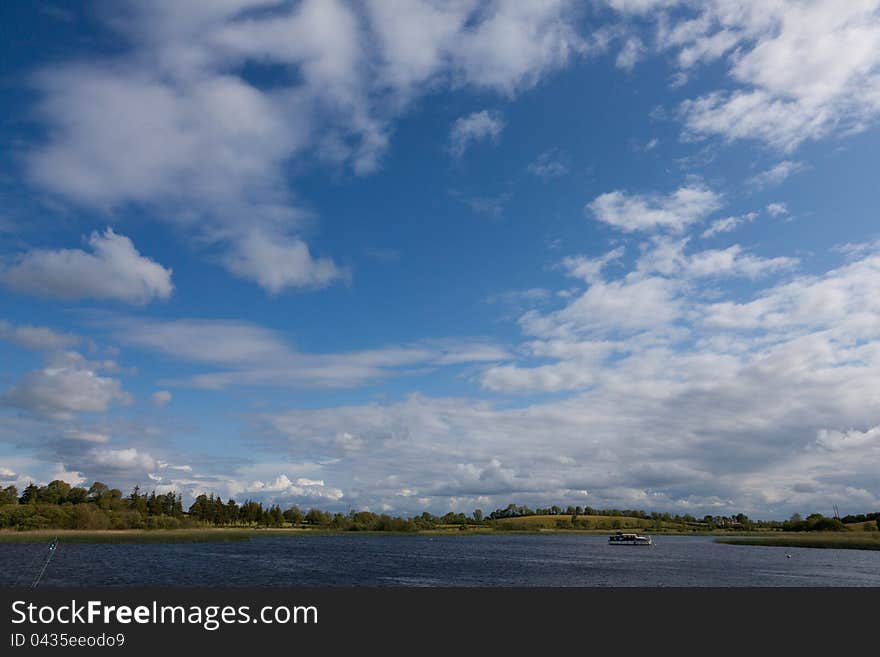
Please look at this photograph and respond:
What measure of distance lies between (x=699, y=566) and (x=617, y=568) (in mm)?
21470

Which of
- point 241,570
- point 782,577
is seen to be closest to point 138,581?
point 241,570

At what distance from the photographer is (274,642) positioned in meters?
33.0

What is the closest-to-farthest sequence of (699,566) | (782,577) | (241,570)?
(241,570) → (782,577) → (699,566)

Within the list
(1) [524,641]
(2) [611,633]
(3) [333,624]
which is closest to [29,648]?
(3) [333,624]

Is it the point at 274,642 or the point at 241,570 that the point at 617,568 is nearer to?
the point at 241,570

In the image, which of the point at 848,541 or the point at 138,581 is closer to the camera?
the point at 138,581

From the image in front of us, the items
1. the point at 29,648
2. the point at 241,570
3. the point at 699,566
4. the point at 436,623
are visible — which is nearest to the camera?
the point at 29,648

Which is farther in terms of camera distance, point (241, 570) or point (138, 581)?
point (241, 570)

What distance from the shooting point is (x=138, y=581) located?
79.3 m

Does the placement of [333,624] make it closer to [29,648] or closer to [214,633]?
[214,633]

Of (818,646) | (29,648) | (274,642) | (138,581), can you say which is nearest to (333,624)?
(274,642)

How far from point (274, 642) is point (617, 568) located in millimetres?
99713

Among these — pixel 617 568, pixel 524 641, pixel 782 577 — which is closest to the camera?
pixel 524 641

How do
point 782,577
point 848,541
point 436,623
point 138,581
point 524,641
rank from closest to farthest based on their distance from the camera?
point 524,641, point 436,623, point 138,581, point 782,577, point 848,541
